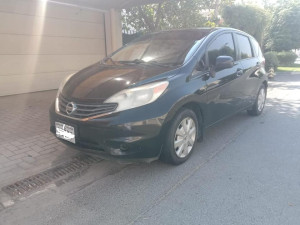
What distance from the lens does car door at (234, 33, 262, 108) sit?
4836 millimetres

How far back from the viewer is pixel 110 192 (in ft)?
9.67

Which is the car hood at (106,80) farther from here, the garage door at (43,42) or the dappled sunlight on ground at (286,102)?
the garage door at (43,42)

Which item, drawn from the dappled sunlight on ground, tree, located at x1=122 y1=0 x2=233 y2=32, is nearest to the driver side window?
the dappled sunlight on ground

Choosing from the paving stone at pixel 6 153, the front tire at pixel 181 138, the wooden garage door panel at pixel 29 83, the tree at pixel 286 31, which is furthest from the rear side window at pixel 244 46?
the tree at pixel 286 31

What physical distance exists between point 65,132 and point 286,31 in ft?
87.2

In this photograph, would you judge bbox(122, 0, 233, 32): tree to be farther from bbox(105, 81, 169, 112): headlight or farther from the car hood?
bbox(105, 81, 169, 112): headlight

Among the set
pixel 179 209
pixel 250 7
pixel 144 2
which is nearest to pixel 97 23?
pixel 144 2

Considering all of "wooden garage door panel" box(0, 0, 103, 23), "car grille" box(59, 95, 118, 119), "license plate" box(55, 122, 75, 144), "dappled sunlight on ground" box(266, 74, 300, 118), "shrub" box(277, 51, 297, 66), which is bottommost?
"shrub" box(277, 51, 297, 66)

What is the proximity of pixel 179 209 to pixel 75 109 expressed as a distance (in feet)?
5.06

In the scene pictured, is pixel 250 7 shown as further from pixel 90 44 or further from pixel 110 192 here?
pixel 110 192

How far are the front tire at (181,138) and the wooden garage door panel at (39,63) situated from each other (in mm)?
5670

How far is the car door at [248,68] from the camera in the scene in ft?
15.9

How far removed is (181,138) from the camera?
3447 millimetres

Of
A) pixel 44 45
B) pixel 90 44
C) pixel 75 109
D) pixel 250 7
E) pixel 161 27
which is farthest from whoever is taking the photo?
pixel 250 7
